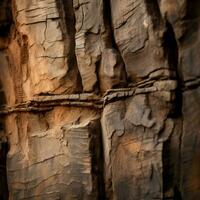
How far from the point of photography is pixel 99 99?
4023 mm

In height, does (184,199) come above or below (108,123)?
below

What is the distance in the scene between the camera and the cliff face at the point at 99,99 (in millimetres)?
3592

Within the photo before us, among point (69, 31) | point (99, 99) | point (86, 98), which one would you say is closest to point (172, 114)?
point (99, 99)

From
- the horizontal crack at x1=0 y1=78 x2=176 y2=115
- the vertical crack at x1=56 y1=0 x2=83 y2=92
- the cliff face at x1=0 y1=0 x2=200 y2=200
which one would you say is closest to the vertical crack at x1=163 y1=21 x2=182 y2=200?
the cliff face at x1=0 y1=0 x2=200 y2=200

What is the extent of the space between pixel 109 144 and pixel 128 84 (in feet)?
1.60

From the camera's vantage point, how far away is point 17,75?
15.3ft

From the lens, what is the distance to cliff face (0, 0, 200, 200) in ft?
11.8

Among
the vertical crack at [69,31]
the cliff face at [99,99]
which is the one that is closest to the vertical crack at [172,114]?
the cliff face at [99,99]

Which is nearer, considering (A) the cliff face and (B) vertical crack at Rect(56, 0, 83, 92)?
(A) the cliff face

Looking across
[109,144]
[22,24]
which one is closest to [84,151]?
[109,144]

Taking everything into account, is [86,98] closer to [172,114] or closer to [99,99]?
[99,99]

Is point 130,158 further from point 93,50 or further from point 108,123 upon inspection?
point 93,50

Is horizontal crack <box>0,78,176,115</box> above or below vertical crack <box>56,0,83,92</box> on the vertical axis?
below

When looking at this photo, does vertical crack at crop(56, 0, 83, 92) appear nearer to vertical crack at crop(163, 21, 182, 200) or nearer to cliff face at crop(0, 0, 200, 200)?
cliff face at crop(0, 0, 200, 200)
